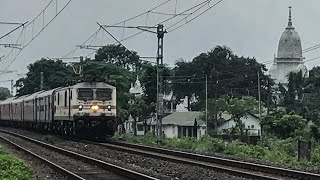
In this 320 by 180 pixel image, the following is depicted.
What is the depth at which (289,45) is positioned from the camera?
121m

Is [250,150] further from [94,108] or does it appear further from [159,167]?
[94,108]

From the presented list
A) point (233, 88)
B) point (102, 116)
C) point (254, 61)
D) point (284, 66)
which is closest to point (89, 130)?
point (102, 116)

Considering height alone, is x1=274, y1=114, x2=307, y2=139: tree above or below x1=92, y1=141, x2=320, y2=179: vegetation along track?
above

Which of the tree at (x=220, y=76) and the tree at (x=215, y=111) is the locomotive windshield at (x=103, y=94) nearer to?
the tree at (x=215, y=111)

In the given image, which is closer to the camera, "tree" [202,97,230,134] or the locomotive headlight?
the locomotive headlight

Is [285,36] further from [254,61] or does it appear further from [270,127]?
[270,127]

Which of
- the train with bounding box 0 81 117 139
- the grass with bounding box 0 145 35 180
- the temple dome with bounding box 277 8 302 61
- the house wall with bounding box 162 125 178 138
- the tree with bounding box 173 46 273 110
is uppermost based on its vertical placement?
the temple dome with bounding box 277 8 302 61

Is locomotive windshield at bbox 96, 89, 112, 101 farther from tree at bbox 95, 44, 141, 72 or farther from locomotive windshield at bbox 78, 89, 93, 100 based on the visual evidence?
tree at bbox 95, 44, 141, 72

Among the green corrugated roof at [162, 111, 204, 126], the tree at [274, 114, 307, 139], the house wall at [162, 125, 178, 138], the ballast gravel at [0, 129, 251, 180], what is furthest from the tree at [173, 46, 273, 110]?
the ballast gravel at [0, 129, 251, 180]

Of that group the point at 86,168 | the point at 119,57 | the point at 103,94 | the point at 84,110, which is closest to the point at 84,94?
the point at 84,110

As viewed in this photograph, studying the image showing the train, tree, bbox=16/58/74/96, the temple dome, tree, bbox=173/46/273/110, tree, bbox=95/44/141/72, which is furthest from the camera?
the temple dome

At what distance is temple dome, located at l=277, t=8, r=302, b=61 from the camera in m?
121

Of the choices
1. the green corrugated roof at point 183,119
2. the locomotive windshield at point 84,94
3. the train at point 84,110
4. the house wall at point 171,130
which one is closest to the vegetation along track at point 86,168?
the train at point 84,110

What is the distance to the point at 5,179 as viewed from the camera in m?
13.8
